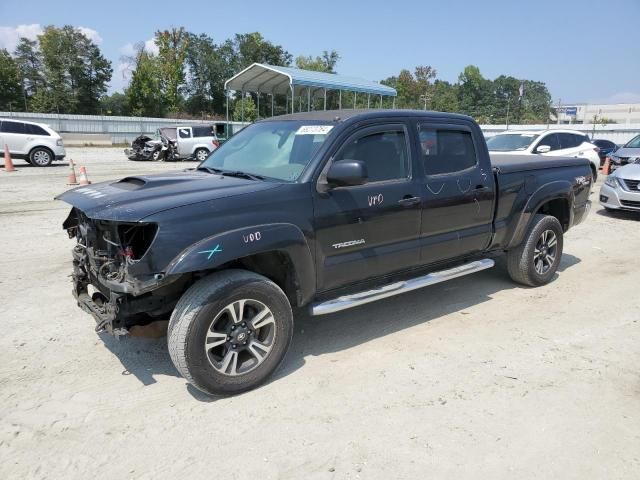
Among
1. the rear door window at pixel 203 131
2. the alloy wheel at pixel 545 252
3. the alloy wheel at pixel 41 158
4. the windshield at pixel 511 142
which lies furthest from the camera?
the rear door window at pixel 203 131

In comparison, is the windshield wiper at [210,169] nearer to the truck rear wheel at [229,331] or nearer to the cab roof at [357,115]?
the cab roof at [357,115]

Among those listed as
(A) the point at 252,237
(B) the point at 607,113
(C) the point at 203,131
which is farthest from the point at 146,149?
(B) the point at 607,113

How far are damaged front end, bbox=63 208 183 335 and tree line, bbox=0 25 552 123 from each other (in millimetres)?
45223

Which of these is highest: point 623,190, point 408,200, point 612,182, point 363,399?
point 408,200

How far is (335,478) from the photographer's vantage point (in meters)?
2.60

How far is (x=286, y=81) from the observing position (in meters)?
26.6

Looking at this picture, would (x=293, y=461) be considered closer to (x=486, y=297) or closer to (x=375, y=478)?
(x=375, y=478)

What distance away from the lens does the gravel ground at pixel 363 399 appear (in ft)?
8.94

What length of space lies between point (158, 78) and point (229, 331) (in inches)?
2619

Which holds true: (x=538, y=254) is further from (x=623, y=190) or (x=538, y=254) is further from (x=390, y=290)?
(x=623, y=190)

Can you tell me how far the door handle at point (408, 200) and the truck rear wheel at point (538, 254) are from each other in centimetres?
191

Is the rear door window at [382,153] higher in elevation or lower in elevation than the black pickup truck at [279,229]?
higher

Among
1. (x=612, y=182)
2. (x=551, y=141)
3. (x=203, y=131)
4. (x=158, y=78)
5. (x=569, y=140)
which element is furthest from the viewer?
(x=158, y=78)

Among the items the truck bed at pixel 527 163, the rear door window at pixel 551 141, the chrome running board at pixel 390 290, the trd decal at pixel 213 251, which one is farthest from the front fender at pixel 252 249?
the rear door window at pixel 551 141
